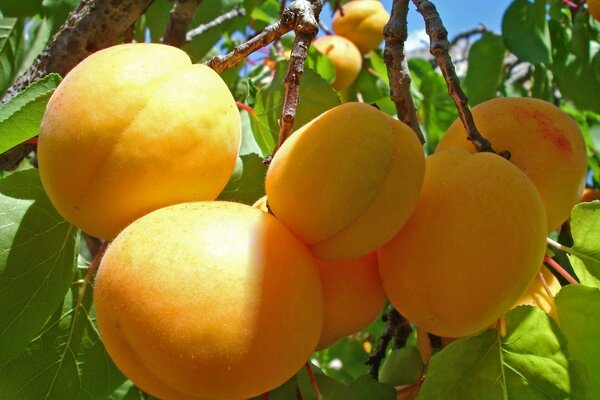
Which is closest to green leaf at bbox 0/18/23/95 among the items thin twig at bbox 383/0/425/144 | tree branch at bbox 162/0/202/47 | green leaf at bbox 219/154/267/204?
tree branch at bbox 162/0/202/47

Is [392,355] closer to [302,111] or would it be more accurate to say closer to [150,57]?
[302,111]

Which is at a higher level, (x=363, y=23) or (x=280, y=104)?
(x=280, y=104)

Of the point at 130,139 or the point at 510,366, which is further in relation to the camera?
the point at 510,366

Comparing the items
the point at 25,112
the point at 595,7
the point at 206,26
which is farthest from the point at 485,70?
the point at 25,112

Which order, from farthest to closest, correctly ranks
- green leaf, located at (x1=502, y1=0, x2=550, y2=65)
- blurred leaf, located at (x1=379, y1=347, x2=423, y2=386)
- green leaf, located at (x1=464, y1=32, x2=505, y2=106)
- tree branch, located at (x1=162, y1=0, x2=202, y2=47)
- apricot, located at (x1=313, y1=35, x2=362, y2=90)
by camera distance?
apricot, located at (x1=313, y1=35, x2=362, y2=90) < green leaf, located at (x1=464, y1=32, x2=505, y2=106) < green leaf, located at (x1=502, y1=0, x2=550, y2=65) < tree branch, located at (x1=162, y1=0, x2=202, y2=47) < blurred leaf, located at (x1=379, y1=347, x2=423, y2=386)

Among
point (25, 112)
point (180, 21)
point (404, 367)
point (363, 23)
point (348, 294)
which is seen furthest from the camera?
point (363, 23)

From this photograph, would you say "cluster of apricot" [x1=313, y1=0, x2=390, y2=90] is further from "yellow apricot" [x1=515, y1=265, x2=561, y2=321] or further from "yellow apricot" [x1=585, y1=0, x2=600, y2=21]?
"yellow apricot" [x1=515, y1=265, x2=561, y2=321]

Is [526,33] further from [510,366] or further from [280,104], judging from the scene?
[510,366]
